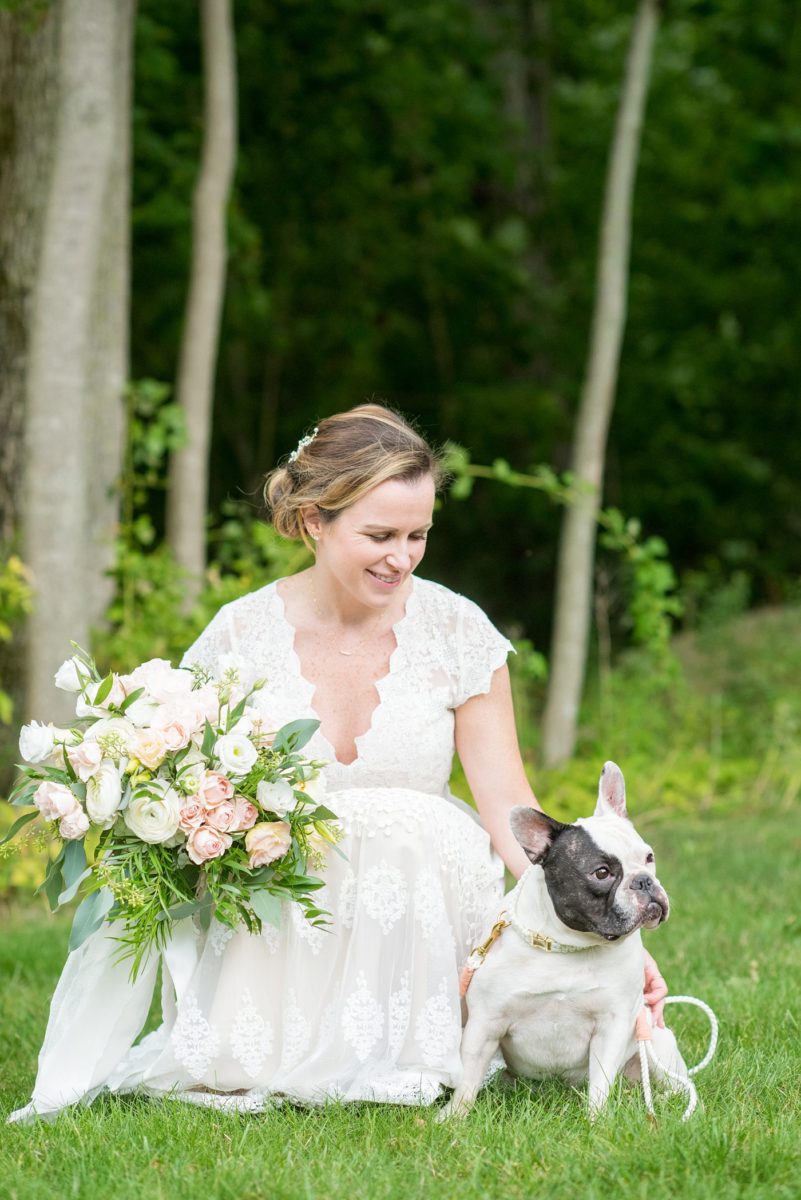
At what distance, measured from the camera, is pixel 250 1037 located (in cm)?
354

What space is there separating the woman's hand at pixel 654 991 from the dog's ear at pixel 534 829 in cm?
44

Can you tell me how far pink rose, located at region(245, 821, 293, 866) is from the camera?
131 inches

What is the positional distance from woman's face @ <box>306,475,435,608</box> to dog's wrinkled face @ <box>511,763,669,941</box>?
835mm

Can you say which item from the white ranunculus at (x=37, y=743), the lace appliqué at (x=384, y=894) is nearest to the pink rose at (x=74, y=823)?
the white ranunculus at (x=37, y=743)

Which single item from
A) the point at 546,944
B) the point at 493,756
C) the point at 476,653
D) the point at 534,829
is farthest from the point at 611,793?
the point at 476,653

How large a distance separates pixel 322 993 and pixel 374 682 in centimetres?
84

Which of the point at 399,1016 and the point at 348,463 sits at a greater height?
the point at 348,463

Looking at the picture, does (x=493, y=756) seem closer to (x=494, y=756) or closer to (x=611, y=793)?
(x=494, y=756)

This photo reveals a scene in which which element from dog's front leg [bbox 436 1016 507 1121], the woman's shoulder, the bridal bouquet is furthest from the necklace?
dog's front leg [bbox 436 1016 507 1121]

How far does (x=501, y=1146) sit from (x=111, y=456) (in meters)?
4.90

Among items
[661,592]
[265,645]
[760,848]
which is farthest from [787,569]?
[265,645]

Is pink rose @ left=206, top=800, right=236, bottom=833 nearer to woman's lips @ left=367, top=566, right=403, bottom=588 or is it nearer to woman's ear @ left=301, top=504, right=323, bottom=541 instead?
woman's lips @ left=367, top=566, right=403, bottom=588

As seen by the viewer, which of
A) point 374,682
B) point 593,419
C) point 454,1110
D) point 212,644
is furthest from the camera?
point 593,419

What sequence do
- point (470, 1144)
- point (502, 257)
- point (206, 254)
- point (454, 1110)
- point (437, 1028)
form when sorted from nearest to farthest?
point (470, 1144), point (454, 1110), point (437, 1028), point (206, 254), point (502, 257)
